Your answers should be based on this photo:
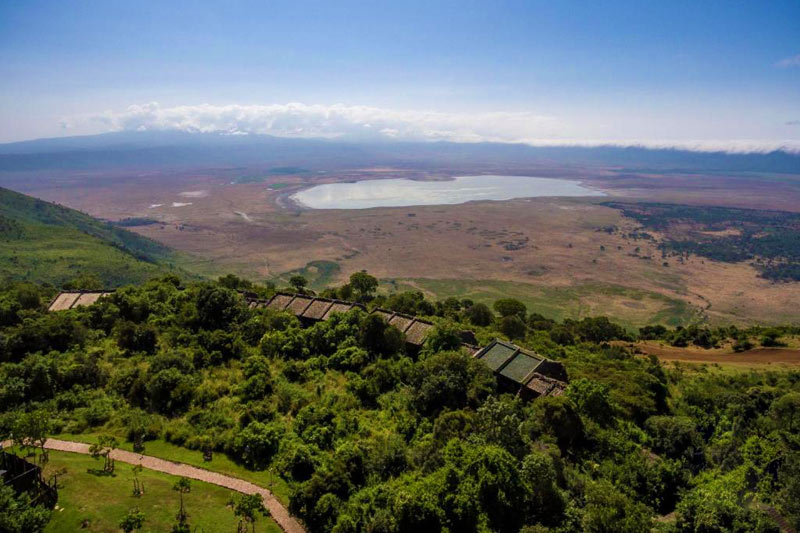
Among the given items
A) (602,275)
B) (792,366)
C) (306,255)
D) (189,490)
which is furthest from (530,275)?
(189,490)

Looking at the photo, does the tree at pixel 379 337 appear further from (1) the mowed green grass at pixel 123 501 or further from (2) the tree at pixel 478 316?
(1) the mowed green grass at pixel 123 501

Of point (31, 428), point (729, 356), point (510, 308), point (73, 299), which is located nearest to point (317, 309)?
point (510, 308)

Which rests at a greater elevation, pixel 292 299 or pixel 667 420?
pixel 292 299

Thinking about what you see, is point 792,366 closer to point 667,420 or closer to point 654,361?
point 654,361

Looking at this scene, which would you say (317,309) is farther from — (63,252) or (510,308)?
(63,252)

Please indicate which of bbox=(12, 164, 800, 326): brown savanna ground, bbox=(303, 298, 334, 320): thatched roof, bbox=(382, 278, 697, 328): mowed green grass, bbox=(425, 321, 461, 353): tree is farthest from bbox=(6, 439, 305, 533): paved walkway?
bbox=(12, 164, 800, 326): brown savanna ground

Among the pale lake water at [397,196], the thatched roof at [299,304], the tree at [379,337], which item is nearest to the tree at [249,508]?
the tree at [379,337]
